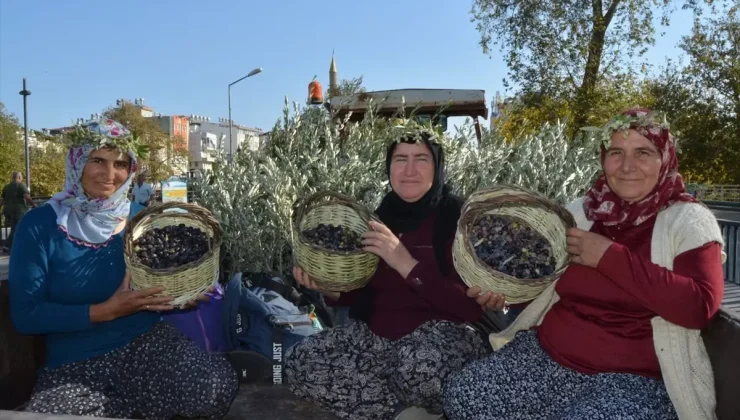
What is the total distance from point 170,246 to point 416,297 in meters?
1.09

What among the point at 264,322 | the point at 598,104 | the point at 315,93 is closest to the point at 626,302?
the point at 264,322

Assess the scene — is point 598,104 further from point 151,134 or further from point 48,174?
point 151,134

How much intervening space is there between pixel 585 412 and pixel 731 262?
7.22m

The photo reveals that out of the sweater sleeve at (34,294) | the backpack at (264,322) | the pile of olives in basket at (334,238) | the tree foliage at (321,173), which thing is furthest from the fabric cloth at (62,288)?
the tree foliage at (321,173)

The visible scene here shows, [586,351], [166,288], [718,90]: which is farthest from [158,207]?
[718,90]

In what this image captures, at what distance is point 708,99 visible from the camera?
23.7m

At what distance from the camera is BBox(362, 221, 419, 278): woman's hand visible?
2268 millimetres

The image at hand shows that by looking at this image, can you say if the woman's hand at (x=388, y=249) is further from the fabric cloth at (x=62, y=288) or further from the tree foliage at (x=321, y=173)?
the tree foliage at (x=321, y=173)

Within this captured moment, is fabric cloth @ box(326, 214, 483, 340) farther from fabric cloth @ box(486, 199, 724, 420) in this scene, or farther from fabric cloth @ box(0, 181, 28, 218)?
fabric cloth @ box(0, 181, 28, 218)

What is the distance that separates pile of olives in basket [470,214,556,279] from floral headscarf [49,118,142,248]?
153cm

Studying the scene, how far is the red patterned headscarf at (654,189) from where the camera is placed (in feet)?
6.48

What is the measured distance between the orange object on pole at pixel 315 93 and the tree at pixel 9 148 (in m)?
27.5

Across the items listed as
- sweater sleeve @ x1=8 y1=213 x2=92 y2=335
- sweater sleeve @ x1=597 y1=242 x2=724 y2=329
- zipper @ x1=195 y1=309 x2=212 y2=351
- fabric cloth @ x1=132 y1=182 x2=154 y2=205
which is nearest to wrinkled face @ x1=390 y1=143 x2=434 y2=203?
sweater sleeve @ x1=597 y1=242 x2=724 y2=329

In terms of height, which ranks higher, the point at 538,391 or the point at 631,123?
the point at 631,123
